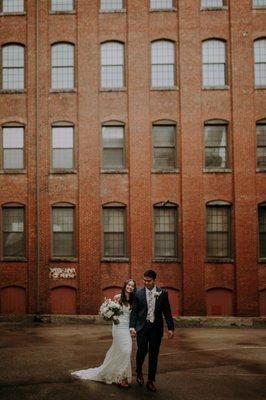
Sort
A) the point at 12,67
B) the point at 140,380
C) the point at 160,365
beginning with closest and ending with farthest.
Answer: the point at 140,380 → the point at 160,365 → the point at 12,67

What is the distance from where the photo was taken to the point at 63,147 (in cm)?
2294

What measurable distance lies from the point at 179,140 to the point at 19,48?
884 centimetres

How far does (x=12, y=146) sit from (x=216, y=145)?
9.55 metres

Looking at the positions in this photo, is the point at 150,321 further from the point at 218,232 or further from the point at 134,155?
the point at 134,155

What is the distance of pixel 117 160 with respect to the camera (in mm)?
22797

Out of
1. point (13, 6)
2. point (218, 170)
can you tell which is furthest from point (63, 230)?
point (13, 6)

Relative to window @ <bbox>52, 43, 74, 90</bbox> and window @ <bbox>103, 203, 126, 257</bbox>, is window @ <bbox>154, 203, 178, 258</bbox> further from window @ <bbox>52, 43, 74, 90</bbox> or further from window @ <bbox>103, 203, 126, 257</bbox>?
window @ <bbox>52, 43, 74, 90</bbox>

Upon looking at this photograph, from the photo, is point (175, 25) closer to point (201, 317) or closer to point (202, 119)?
point (202, 119)

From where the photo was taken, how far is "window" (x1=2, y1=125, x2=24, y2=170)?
2303 cm

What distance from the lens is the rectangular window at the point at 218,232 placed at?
2233 cm

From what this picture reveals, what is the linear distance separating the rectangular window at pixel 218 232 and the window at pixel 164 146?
2.83 meters

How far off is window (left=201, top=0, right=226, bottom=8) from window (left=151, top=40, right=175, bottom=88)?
238 cm

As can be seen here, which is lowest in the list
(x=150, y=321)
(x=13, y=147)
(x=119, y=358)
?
(x=119, y=358)

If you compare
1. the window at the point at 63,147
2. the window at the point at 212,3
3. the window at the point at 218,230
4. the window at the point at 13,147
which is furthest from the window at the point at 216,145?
the window at the point at 13,147
